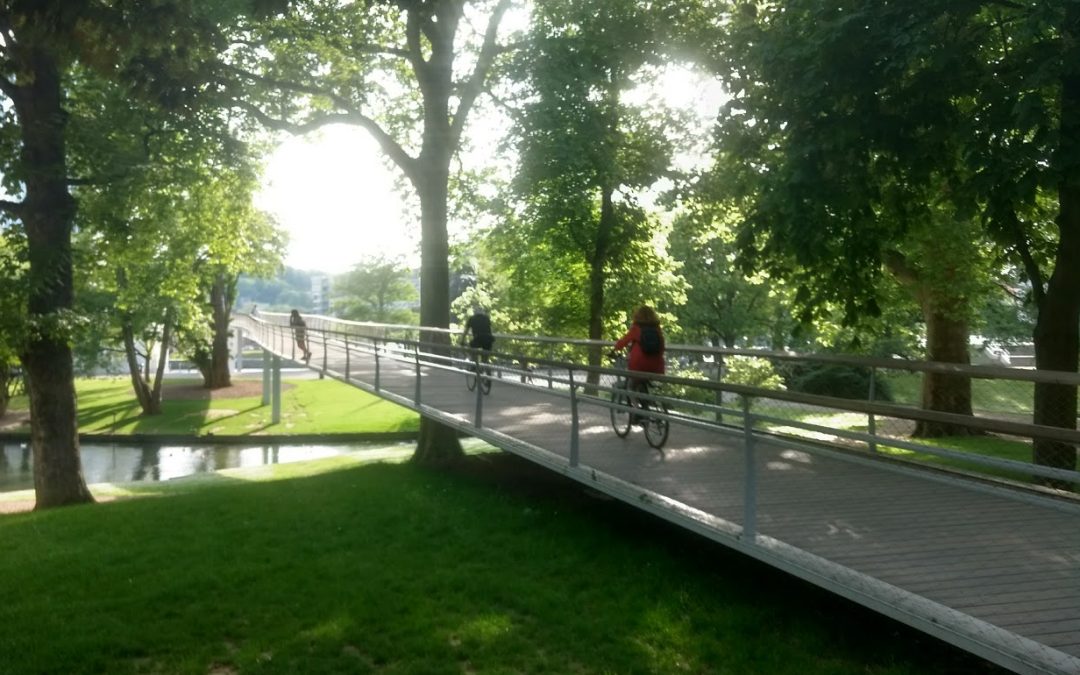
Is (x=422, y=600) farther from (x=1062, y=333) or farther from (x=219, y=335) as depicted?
(x=219, y=335)

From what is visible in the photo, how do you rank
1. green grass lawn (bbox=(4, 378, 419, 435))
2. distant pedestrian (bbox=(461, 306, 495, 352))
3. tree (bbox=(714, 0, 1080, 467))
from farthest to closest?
green grass lawn (bbox=(4, 378, 419, 435))
distant pedestrian (bbox=(461, 306, 495, 352))
tree (bbox=(714, 0, 1080, 467))

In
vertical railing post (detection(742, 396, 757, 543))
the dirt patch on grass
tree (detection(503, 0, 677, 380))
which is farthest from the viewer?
the dirt patch on grass

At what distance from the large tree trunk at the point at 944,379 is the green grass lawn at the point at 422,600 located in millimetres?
8647

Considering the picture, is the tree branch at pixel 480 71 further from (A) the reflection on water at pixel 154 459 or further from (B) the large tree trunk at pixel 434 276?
(A) the reflection on water at pixel 154 459

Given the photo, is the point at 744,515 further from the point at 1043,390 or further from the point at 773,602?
the point at 1043,390

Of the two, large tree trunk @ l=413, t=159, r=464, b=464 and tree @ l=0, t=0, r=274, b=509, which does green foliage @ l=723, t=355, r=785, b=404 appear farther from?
tree @ l=0, t=0, r=274, b=509

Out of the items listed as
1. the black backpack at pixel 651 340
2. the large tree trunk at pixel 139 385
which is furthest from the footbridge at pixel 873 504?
the large tree trunk at pixel 139 385

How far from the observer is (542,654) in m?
6.54

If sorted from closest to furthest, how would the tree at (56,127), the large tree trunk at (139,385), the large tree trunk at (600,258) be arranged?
1. the tree at (56,127)
2. the large tree trunk at (600,258)
3. the large tree trunk at (139,385)

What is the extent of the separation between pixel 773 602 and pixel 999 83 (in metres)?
5.11

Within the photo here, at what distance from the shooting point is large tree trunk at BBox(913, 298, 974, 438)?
17.1 metres

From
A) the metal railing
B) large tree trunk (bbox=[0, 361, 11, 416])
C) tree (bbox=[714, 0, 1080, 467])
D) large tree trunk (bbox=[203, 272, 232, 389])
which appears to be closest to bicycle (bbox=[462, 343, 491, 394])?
the metal railing

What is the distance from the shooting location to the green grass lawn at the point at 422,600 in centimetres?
633

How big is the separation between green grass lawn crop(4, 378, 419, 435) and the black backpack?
25038 millimetres
